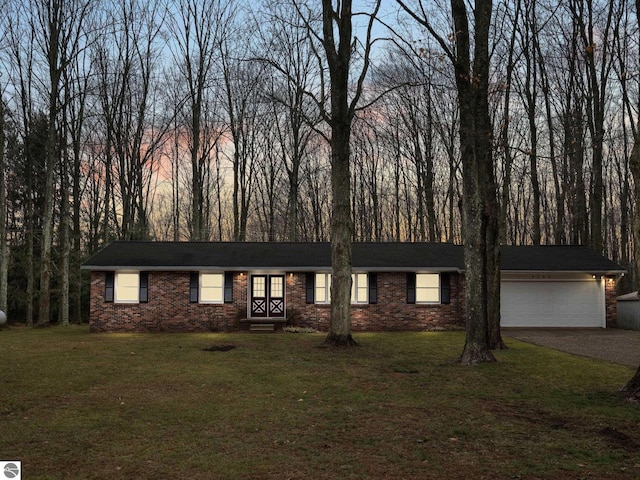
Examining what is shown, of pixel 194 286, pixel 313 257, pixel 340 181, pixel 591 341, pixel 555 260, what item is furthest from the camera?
pixel 555 260

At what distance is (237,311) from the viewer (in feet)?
71.8

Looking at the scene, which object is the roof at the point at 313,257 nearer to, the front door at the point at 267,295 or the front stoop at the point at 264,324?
the front door at the point at 267,295

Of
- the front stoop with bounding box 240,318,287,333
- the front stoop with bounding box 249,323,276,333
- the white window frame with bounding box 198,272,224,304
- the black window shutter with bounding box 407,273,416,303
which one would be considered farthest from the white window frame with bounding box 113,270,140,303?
the black window shutter with bounding box 407,273,416,303

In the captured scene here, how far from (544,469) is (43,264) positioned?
22.7 metres

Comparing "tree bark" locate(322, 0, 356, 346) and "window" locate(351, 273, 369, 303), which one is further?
"window" locate(351, 273, 369, 303)

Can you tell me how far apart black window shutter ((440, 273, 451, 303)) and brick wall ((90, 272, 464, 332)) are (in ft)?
0.63

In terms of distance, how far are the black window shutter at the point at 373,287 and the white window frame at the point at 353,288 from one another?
136 mm

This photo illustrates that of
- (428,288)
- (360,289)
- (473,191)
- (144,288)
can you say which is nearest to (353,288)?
(360,289)

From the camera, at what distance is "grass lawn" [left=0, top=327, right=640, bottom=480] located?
542 cm

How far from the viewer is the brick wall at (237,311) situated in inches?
847

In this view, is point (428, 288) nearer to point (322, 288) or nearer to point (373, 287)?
point (373, 287)

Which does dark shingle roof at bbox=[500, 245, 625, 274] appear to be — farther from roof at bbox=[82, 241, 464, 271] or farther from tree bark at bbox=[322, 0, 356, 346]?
tree bark at bbox=[322, 0, 356, 346]

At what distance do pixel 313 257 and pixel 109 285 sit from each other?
28.0 ft

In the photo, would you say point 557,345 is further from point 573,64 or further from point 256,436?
point 573,64
